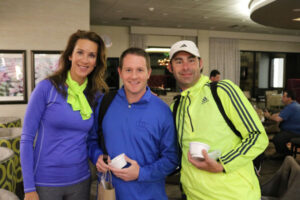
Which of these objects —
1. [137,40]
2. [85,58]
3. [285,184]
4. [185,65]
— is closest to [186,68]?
[185,65]

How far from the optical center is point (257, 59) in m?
12.3

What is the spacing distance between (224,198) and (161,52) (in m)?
10.3

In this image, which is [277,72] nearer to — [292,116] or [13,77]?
[292,116]

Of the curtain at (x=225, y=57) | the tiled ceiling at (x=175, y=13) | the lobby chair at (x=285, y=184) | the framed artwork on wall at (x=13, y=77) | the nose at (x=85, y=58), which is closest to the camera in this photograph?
the nose at (x=85, y=58)

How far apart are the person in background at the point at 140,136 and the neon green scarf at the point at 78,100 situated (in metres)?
0.14

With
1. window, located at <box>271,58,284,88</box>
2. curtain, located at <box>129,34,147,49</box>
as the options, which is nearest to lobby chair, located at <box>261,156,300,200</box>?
curtain, located at <box>129,34,147,49</box>

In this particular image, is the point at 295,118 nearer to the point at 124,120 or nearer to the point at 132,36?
the point at 124,120

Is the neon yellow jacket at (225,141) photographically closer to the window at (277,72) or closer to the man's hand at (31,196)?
the man's hand at (31,196)

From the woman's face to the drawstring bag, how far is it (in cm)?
61

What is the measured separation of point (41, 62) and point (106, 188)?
4.53 meters

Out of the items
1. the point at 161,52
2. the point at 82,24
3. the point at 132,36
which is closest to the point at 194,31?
the point at 161,52

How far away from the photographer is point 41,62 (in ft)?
17.3

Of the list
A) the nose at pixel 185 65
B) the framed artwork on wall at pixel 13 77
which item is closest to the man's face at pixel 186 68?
the nose at pixel 185 65

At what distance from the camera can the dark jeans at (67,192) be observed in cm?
144
